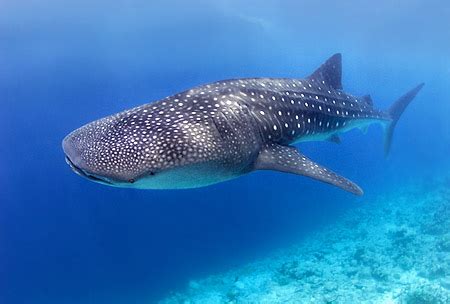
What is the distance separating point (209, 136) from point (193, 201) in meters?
24.0

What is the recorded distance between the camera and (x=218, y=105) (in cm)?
503

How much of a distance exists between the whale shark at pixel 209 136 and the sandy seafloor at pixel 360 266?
755cm

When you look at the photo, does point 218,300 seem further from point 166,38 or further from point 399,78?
point 399,78

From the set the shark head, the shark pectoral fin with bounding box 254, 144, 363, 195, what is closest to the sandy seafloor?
the shark pectoral fin with bounding box 254, 144, 363, 195

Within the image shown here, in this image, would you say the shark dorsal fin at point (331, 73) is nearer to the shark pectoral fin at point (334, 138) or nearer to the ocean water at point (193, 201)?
the shark pectoral fin at point (334, 138)

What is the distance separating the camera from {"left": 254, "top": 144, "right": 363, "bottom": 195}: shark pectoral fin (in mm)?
5177

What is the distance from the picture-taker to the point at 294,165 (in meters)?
5.30

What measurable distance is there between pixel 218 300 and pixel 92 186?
18.5 meters

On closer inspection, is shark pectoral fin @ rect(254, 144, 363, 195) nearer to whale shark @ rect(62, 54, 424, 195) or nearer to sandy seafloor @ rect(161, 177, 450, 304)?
whale shark @ rect(62, 54, 424, 195)

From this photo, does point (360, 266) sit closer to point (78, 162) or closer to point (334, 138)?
point (334, 138)

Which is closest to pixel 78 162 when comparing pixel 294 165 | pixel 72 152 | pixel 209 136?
pixel 72 152

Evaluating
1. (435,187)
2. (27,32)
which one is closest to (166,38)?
A: (27,32)

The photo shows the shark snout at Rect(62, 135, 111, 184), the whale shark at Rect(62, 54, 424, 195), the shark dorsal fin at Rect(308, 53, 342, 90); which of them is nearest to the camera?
the shark snout at Rect(62, 135, 111, 184)

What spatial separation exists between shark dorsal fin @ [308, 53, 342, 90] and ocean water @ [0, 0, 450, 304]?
264 inches
